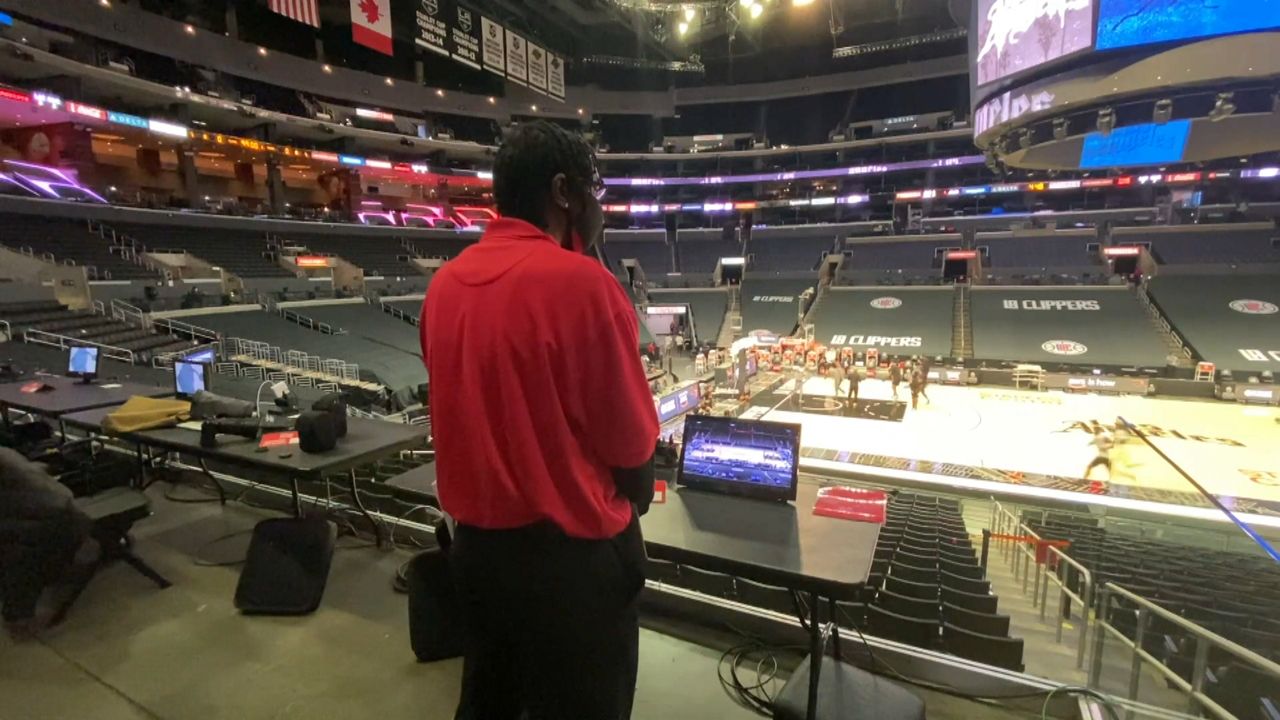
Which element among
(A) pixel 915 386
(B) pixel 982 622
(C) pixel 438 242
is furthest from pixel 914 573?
(C) pixel 438 242

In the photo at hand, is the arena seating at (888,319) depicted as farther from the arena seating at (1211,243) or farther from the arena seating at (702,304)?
the arena seating at (1211,243)

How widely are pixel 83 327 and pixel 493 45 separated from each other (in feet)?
39.9

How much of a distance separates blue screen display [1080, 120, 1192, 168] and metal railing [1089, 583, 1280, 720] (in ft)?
33.0

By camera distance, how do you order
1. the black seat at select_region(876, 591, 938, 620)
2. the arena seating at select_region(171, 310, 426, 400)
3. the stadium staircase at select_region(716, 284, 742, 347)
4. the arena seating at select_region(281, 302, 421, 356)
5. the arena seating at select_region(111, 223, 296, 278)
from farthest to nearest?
the stadium staircase at select_region(716, 284, 742, 347)
the arena seating at select_region(111, 223, 296, 278)
the arena seating at select_region(281, 302, 421, 356)
the arena seating at select_region(171, 310, 426, 400)
the black seat at select_region(876, 591, 938, 620)

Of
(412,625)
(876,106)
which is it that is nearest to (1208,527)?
(412,625)

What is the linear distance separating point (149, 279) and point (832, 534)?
22.5 m

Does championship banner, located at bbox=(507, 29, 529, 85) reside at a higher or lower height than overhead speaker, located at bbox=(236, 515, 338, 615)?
higher

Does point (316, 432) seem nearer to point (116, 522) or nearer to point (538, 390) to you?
point (116, 522)

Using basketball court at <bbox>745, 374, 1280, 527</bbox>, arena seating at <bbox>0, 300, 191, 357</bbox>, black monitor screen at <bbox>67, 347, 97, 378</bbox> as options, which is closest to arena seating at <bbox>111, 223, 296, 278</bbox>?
arena seating at <bbox>0, 300, 191, 357</bbox>

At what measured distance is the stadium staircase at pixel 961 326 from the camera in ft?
72.6

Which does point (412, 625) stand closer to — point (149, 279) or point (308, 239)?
point (149, 279)

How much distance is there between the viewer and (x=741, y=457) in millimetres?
2490

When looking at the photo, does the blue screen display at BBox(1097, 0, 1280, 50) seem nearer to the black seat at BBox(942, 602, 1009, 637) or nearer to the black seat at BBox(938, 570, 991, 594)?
the black seat at BBox(938, 570, 991, 594)

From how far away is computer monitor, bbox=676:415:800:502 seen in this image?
7.89 ft
